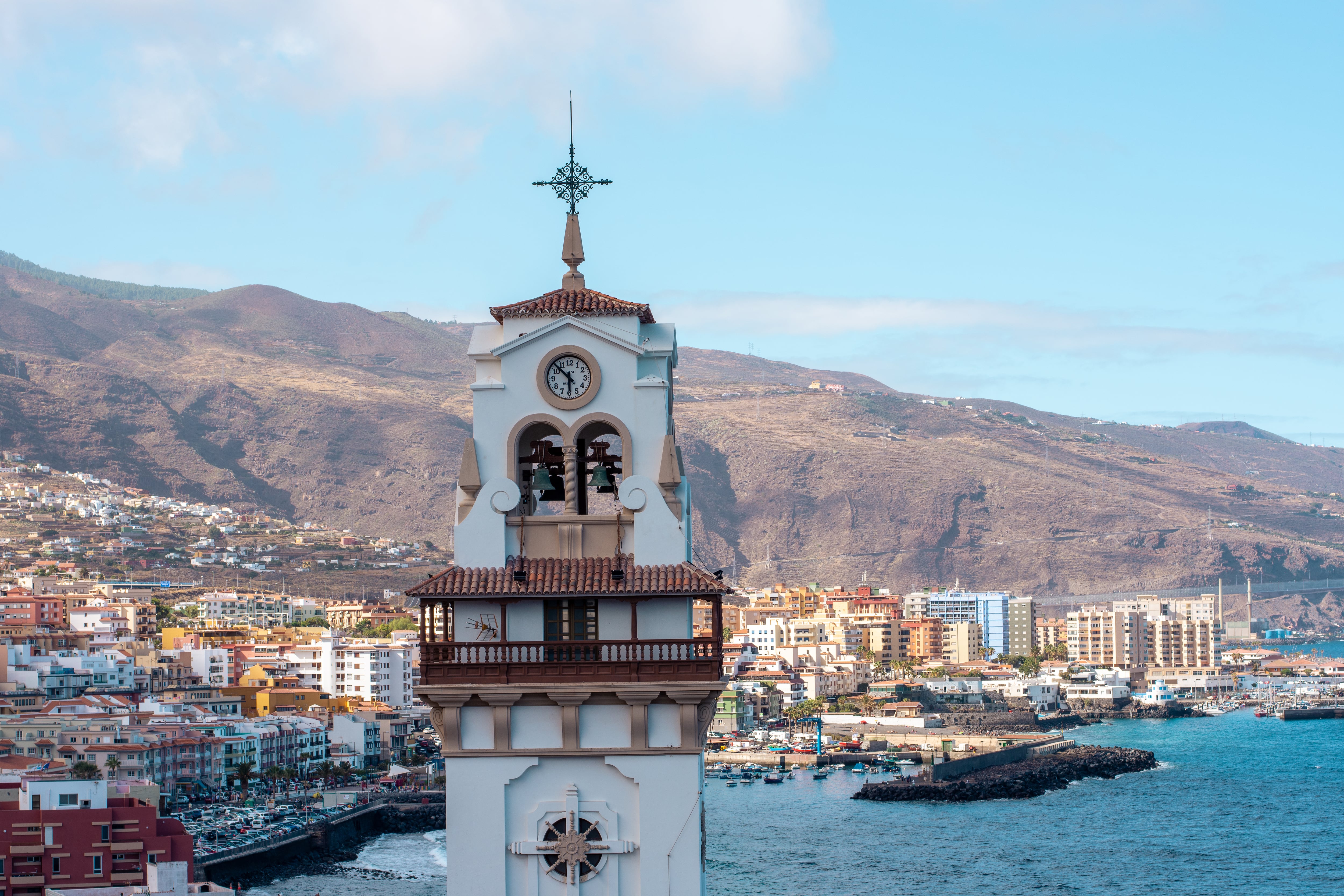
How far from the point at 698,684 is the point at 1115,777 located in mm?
132581

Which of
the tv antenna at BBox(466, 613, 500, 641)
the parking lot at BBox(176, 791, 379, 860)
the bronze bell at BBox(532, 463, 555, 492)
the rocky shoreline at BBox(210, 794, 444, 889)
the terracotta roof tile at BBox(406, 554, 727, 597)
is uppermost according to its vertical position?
the bronze bell at BBox(532, 463, 555, 492)

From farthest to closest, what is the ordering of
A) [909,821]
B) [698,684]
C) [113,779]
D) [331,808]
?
[909,821], [331,808], [113,779], [698,684]

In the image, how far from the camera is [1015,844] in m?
101

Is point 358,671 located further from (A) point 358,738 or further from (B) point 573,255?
(B) point 573,255

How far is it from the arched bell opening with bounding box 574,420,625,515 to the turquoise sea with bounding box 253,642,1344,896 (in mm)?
63514

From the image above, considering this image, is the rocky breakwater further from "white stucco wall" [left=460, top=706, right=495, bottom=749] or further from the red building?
"white stucco wall" [left=460, top=706, right=495, bottom=749]

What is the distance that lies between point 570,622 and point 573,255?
303 centimetres

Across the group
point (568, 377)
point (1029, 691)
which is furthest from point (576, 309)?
point (1029, 691)

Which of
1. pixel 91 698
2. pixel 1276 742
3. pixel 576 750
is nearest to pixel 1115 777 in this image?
pixel 1276 742

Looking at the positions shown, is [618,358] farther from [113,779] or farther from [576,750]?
[113,779]

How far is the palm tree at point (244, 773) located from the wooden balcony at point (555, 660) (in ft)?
305

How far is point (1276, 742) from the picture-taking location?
17962 centimetres

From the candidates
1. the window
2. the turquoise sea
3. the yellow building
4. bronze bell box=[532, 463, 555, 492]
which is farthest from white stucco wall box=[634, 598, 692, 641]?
the yellow building

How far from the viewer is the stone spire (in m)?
14.3
